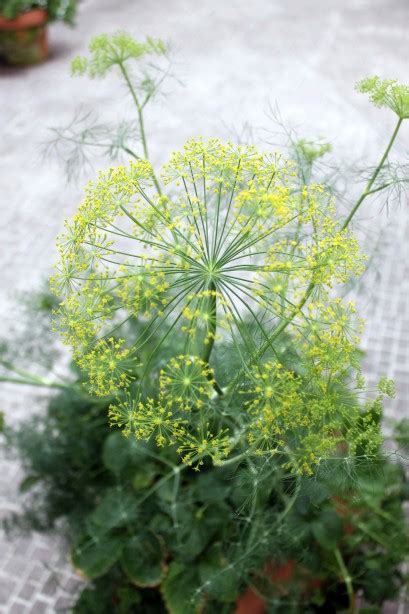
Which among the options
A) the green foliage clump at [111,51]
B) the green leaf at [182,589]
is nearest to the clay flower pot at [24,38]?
the green foliage clump at [111,51]

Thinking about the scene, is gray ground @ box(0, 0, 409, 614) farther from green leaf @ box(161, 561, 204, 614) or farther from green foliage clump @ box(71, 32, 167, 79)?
green foliage clump @ box(71, 32, 167, 79)

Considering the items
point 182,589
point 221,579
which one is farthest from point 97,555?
point 221,579

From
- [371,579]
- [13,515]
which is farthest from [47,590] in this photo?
[371,579]

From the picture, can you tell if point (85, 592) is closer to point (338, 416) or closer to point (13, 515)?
point (13, 515)

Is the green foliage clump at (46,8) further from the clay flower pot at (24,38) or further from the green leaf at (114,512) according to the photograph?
the green leaf at (114,512)

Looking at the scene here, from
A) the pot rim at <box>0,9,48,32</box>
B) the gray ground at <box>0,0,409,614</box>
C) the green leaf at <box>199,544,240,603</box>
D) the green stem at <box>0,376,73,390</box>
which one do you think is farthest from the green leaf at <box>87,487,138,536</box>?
the pot rim at <box>0,9,48,32</box>

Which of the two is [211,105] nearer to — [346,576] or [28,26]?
[28,26]
